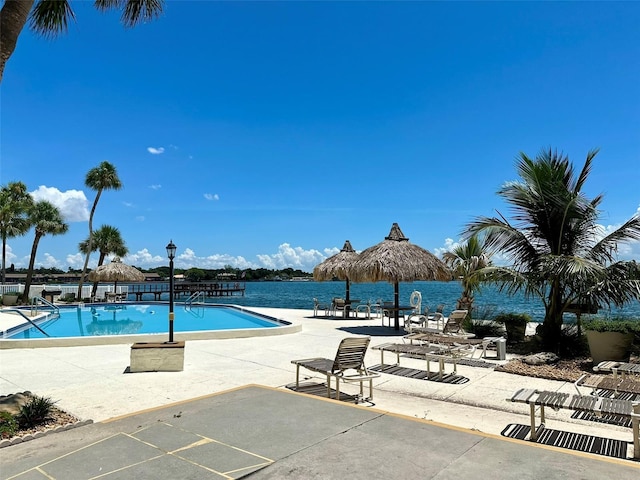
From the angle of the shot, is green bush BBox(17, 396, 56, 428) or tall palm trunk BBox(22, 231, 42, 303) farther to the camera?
tall palm trunk BBox(22, 231, 42, 303)

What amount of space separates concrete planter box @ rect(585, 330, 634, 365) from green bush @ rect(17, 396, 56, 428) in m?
8.83

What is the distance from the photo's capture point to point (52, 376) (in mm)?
7621

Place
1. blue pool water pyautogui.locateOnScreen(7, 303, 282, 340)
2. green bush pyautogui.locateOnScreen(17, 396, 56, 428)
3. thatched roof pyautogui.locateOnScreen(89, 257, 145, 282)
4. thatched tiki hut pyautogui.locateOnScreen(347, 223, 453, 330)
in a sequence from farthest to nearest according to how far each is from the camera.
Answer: thatched roof pyautogui.locateOnScreen(89, 257, 145, 282)
blue pool water pyautogui.locateOnScreen(7, 303, 282, 340)
thatched tiki hut pyautogui.locateOnScreen(347, 223, 453, 330)
green bush pyautogui.locateOnScreen(17, 396, 56, 428)

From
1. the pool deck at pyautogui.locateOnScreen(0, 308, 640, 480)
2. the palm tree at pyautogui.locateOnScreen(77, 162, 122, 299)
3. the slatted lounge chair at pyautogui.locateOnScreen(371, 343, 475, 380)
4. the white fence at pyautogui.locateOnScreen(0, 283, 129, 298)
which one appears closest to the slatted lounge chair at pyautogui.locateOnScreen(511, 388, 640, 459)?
the pool deck at pyautogui.locateOnScreen(0, 308, 640, 480)

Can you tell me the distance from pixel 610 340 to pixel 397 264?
283 inches

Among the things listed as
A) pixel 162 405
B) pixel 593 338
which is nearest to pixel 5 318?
pixel 162 405

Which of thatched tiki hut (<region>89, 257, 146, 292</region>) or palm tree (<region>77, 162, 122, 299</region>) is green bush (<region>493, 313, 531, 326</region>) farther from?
palm tree (<region>77, 162, 122, 299</region>)

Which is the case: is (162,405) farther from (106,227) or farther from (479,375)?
A: (106,227)

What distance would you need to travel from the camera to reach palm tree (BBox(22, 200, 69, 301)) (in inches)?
1118

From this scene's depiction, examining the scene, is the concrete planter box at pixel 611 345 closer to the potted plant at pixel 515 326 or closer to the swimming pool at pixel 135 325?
the potted plant at pixel 515 326

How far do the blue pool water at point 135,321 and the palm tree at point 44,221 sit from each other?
22.9 feet

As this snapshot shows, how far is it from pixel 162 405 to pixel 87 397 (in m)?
1.34

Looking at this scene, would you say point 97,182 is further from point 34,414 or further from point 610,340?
point 610,340

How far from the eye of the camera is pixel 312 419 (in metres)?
4.84
